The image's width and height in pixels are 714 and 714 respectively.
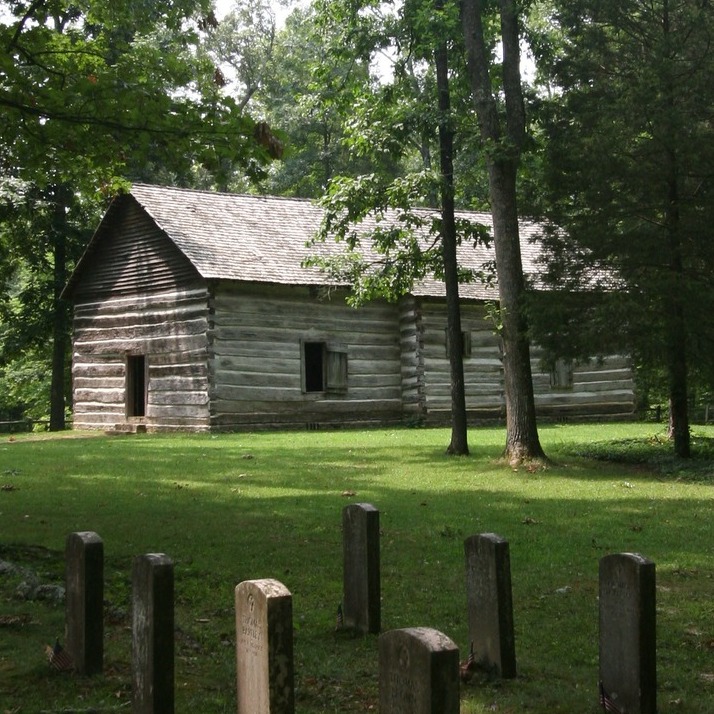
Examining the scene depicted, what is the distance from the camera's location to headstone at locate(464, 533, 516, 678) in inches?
217

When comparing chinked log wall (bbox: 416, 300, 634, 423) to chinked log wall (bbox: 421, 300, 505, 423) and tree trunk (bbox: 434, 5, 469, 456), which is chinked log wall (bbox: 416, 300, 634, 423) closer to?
chinked log wall (bbox: 421, 300, 505, 423)

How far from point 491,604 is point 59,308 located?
30734 mm

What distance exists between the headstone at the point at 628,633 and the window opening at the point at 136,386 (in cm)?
2549

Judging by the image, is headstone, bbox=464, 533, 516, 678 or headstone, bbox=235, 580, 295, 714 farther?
headstone, bbox=464, 533, 516, 678

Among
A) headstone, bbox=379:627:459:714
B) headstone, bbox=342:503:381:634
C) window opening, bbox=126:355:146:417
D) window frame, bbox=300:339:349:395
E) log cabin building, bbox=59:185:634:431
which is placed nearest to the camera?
headstone, bbox=379:627:459:714

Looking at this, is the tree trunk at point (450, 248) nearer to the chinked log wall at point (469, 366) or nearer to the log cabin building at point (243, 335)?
the log cabin building at point (243, 335)

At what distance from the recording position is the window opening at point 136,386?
29812 millimetres

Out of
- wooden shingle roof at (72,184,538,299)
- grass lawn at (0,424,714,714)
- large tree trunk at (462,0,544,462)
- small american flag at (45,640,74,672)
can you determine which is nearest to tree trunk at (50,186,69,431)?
wooden shingle roof at (72,184,538,299)

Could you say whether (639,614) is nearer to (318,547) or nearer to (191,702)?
(191,702)

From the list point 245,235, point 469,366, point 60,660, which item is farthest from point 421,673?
point 469,366

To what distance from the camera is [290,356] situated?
2891 cm

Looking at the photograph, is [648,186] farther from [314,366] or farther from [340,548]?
[314,366]

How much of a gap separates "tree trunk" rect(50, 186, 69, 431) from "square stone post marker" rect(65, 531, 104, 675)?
2939 cm

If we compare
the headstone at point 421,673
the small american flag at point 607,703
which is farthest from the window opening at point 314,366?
the headstone at point 421,673
